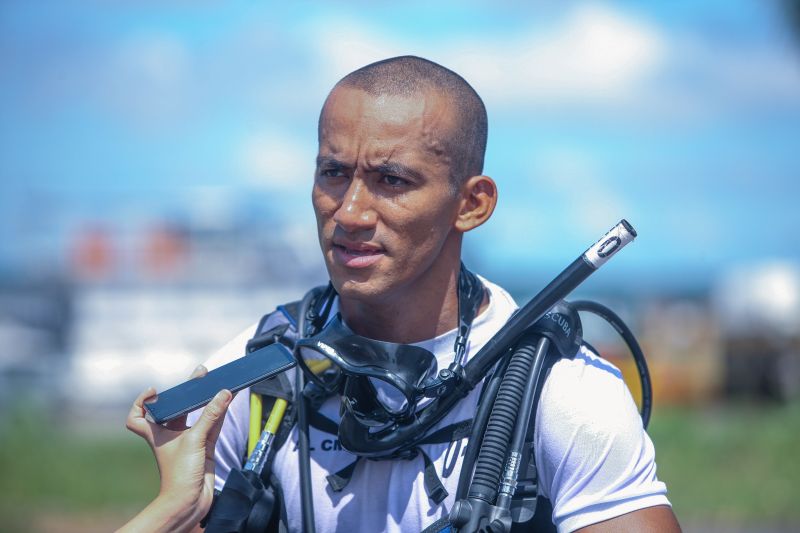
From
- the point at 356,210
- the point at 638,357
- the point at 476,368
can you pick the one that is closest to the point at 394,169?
the point at 356,210

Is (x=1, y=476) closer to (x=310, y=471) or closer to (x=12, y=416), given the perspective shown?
(x=12, y=416)

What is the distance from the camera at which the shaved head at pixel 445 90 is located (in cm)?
286

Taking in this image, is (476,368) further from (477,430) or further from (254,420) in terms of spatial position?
(254,420)

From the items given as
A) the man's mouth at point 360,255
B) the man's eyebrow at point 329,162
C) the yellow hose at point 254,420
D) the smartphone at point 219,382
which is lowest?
the yellow hose at point 254,420

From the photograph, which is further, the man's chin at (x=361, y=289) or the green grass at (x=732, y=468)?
the green grass at (x=732, y=468)

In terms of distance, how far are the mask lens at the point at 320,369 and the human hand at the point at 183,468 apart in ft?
1.32

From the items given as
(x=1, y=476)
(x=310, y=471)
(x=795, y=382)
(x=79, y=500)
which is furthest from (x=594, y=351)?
(x=795, y=382)

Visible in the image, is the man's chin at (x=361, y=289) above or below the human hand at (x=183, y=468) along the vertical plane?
above

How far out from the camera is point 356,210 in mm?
2785

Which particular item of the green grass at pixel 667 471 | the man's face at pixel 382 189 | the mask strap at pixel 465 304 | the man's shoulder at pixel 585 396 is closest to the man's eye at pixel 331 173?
the man's face at pixel 382 189

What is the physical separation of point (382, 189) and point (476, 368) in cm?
60

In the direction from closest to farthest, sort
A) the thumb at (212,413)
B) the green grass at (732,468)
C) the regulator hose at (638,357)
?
the thumb at (212,413) → the regulator hose at (638,357) → the green grass at (732,468)

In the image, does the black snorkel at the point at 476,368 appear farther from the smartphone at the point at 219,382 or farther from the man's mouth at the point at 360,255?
the man's mouth at the point at 360,255

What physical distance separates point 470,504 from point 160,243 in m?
22.4
